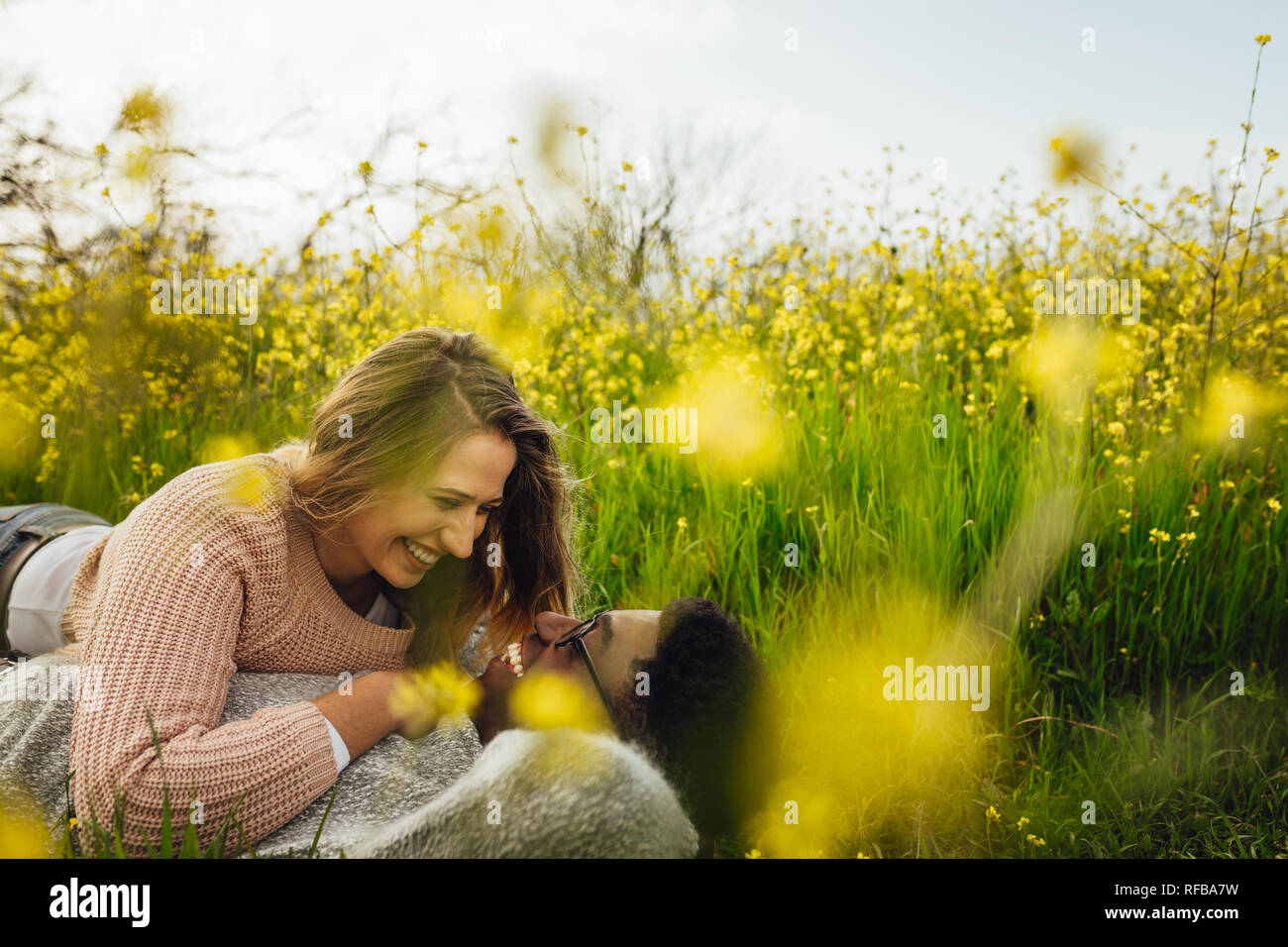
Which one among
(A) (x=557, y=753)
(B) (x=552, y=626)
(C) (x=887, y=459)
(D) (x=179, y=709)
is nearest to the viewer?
(A) (x=557, y=753)

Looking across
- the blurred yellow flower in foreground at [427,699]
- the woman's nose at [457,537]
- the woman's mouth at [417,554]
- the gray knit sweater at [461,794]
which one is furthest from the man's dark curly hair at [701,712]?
the woman's mouth at [417,554]

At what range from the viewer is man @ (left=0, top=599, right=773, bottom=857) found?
1504 millimetres

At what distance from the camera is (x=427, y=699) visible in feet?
6.20

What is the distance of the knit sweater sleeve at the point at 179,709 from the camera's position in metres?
1.55

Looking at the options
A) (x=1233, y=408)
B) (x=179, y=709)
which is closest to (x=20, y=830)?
(x=179, y=709)

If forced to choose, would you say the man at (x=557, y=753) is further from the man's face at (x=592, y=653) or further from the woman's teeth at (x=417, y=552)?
the woman's teeth at (x=417, y=552)

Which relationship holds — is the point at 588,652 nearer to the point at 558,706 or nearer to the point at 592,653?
the point at 592,653

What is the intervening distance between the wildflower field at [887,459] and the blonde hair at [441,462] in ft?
0.82

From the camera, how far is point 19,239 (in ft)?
12.9

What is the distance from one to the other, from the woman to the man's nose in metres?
0.29

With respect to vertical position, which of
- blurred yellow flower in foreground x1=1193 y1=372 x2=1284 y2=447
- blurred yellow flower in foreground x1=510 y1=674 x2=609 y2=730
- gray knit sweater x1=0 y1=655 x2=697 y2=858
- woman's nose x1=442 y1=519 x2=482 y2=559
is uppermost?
blurred yellow flower in foreground x1=1193 y1=372 x2=1284 y2=447

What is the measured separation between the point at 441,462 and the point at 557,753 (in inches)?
30.2

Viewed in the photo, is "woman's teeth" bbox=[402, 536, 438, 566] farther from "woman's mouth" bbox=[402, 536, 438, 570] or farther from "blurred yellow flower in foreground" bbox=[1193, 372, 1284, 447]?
"blurred yellow flower in foreground" bbox=[1193, 372, 1284, 447]

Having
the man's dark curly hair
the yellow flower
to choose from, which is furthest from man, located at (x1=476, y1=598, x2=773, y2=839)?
the yellow flower
